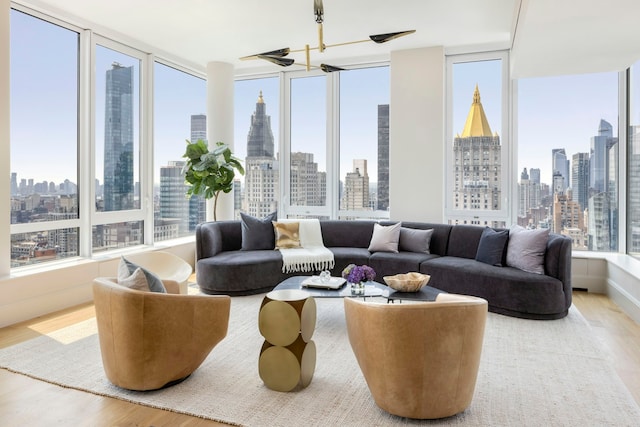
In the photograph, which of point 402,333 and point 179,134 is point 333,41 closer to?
point 179,134

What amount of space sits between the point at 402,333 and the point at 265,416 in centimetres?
89

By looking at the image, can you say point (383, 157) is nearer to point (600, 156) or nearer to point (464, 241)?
point (464, 241)

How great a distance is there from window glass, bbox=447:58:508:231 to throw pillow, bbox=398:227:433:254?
0.95m

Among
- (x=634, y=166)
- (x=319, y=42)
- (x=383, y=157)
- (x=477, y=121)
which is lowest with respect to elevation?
(x=634, y=166)

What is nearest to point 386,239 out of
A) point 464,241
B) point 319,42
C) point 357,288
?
point 464,241

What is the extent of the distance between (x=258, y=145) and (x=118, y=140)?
2250mm

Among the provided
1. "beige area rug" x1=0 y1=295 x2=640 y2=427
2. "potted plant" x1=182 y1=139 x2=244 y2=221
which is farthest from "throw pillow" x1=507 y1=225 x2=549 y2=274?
"potted plant" x1=182 y1=139 x2=244 y2=221

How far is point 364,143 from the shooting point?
6.63 meters

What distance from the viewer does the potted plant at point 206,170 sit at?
5.96m

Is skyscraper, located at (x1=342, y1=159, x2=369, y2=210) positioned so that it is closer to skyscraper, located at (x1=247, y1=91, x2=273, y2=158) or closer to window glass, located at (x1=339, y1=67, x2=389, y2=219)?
window glass, located at (x1=339, y1=67, x2=389, y2=219)

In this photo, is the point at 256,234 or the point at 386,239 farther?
the point at 256,234

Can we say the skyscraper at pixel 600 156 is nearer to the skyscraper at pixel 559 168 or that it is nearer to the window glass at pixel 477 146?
the skyscraper at pixel 559 168

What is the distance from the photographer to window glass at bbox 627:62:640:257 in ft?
16.4

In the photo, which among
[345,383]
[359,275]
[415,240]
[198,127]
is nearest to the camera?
[345,383]
